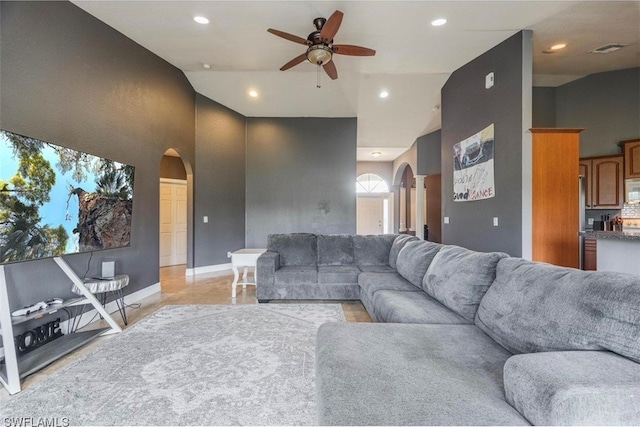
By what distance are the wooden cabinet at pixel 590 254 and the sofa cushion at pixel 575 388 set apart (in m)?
3.96

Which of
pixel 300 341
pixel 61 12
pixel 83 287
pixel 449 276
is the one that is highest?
pixel 61 12

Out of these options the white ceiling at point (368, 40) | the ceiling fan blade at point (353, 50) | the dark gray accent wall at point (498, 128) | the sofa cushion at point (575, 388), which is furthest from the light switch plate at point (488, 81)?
the sofa cushion at point (575, 388)

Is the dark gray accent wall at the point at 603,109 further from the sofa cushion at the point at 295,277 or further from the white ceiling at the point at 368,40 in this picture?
the sofa cushion at the point at 295,277

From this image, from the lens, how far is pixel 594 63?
403 cm

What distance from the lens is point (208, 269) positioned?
5.30 metres

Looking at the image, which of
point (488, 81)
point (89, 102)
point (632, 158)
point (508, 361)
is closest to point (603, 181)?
point (632, 158)

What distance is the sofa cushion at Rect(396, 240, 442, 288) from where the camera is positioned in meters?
2.55

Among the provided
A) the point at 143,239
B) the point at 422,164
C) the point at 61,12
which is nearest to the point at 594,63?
the point at 422,164

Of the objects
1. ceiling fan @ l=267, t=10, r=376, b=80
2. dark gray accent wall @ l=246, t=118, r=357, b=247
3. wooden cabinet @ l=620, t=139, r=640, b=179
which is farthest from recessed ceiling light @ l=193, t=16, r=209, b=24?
wooden cabinet @ l=620, t=139, r=640, b=179

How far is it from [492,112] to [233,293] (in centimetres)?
422

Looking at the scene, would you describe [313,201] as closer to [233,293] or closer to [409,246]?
[233,293]

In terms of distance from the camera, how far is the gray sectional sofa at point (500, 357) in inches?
33.0

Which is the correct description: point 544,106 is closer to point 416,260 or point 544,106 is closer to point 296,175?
point 416,260

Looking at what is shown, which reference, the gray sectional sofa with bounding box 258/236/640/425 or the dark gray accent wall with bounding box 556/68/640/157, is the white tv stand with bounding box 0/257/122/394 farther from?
the dark gray accent wall with bounding box 556/68/640/157
